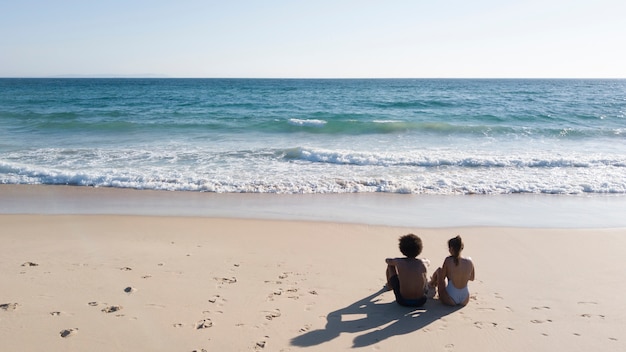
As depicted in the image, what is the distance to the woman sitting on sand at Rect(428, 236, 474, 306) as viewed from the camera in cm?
475

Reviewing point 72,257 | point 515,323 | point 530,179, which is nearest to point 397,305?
point 515,323

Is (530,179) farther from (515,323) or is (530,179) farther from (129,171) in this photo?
(129,171)

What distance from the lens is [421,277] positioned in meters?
Answer: 4.74

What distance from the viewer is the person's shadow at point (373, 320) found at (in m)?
4.11

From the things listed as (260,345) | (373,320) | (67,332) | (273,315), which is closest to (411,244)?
(373,320)

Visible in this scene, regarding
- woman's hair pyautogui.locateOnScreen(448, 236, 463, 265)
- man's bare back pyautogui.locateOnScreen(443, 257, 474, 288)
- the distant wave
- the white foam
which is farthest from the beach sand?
the white foam

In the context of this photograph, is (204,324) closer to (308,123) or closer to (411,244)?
(411,244)

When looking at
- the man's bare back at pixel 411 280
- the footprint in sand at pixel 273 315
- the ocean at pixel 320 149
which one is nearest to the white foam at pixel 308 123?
the ocean at pixel 320 149

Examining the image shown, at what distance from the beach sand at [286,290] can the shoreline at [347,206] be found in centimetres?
60

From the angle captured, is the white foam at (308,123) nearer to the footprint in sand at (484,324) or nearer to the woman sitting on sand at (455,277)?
the woman sitting on sand at (455,277)

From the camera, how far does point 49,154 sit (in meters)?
14.3

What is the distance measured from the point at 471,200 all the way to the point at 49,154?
12.3m

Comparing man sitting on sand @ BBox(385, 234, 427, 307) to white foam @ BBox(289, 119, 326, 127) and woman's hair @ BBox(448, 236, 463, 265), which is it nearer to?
woman's hair @ BBox(448, 236, 463, 265)

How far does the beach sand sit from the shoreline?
601 millimetres
